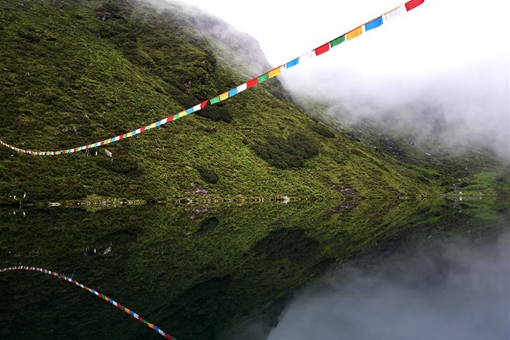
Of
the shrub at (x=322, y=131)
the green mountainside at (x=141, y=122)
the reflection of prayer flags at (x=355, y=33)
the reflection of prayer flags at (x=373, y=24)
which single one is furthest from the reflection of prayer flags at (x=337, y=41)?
the shrub at (x=322, y=131)

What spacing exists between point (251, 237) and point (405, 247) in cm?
700

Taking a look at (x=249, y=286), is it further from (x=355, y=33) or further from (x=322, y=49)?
(x=355, y=33)

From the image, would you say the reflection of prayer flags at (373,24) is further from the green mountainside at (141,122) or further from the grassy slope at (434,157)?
the grassy slope at (434,157)

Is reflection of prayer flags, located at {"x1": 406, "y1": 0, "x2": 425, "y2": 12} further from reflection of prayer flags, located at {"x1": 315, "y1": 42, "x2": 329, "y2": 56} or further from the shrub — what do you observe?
the shrub

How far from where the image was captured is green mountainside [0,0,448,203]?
116 ft

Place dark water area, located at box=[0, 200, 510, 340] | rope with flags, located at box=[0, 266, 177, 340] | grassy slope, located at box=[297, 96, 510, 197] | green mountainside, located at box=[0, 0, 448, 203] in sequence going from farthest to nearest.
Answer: grassy slope, located at box=[297, 96, 510, 197], green mountainside, located at box=[0, 0, 448, 203], dark water area, located at box=[0, 200, 510, 340], rope with flags, located at box=[0, 266, 177, 340]

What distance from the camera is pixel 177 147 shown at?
158 ft

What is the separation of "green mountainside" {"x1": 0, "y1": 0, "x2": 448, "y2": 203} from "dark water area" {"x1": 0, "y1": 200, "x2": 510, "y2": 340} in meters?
17.3

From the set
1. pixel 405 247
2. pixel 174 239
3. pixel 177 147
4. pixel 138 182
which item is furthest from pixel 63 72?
pixel 405 247

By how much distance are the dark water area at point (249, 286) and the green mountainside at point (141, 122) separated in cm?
1731

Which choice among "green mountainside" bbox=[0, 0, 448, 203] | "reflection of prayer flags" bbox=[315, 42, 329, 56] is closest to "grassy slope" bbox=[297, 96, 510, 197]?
"green mountainside" bbox=[0, 0, 448, 203]

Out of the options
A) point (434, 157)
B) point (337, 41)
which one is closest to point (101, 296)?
point (337, 41)

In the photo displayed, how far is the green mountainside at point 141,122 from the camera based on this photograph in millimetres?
35500

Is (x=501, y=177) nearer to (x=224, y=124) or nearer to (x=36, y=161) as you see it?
(x=224, y=124)
